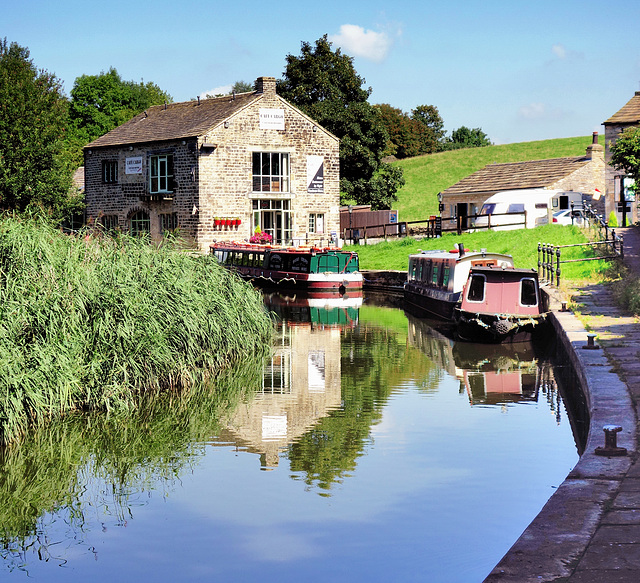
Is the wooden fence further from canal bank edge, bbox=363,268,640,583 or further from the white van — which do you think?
canal bank edge, bbox=363,268,640,583

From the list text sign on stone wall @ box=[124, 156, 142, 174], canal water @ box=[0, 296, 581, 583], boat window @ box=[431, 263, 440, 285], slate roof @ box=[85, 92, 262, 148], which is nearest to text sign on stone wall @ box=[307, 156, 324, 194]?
slate roof @ box=[85, 92, 262, 148]

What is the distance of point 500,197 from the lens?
4762 cm

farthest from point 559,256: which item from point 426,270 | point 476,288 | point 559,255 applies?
point 476,288

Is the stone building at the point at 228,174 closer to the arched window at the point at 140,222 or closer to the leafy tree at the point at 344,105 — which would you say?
the arched window at the point at 140,222

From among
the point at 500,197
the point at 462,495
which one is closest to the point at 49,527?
the point at 462,495

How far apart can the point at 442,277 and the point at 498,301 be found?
4.90m

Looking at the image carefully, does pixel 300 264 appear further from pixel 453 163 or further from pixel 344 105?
pixel 453 163

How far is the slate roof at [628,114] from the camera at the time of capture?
40.8 m

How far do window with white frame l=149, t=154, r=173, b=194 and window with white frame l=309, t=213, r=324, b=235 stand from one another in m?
6.91

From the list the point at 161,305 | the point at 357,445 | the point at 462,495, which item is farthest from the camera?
the point at 161,305

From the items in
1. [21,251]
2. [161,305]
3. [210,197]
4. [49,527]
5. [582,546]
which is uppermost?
[210,197]

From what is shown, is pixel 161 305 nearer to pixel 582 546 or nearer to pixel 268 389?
pixel 268 389

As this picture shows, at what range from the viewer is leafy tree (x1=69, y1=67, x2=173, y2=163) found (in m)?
83.8

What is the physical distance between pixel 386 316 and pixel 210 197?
16.8m
